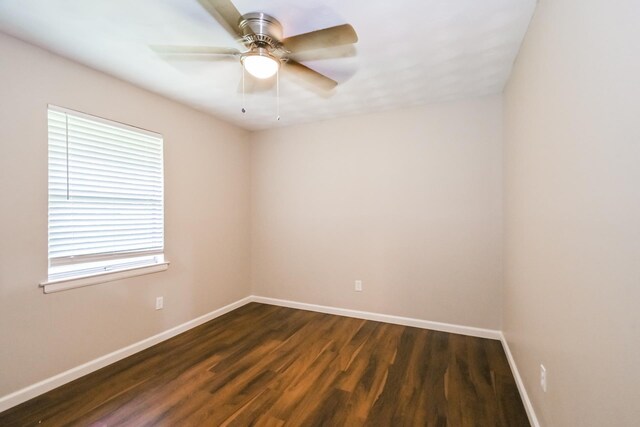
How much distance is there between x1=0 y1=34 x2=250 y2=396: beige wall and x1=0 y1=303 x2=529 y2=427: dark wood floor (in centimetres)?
29

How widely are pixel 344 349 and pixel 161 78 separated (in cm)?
297

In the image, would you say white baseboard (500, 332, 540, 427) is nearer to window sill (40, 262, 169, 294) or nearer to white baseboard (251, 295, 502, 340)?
white baseboard (251, 295, 502, 340)

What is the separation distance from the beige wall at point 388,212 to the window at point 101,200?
1486 mm

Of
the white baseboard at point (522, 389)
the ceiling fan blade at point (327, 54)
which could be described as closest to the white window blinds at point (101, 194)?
the ceiling fan blade at point (327, 54)

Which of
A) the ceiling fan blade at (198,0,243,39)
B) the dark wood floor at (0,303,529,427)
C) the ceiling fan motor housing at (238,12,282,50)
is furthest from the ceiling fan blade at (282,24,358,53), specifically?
the dark wood floor at (0,303,529,427)

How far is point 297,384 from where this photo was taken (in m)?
2.02

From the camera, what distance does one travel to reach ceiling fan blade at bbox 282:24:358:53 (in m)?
1.36

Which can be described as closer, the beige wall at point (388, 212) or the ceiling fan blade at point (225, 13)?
the ceiling fan blade at point (225, 13)

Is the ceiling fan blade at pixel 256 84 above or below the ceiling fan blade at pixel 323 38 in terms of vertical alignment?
above

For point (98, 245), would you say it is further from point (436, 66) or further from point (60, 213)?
point (436, 66)

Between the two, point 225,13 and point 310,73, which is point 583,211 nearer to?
point 310,73

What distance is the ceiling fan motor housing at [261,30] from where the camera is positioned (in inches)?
61.3

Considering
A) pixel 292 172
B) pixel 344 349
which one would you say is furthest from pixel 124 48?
pixel 344 349

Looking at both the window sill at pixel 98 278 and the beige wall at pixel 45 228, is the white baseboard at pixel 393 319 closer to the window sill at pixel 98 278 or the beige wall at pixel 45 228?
the beige wall at pixel 45 228
